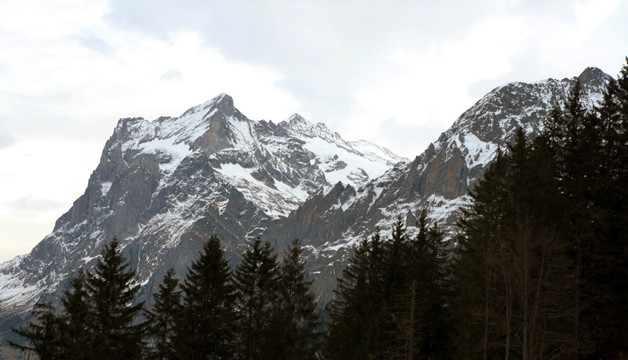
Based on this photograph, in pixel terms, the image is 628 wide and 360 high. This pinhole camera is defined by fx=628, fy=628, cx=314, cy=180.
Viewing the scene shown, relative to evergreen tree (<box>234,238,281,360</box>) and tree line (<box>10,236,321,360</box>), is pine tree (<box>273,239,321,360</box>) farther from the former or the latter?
evergreen tree (<box>234,238,281,360</box>)

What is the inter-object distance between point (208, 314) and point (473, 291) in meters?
16.3

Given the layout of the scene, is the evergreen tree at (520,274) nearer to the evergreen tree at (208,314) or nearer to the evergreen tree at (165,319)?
the evergreen tree at (208,314)

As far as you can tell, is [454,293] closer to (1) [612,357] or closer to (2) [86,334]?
(1) [612,357]

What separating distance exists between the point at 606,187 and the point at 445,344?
A: 1370cm

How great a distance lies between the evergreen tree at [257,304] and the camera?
1545 inches

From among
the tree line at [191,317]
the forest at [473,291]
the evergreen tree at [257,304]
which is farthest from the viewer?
the evergreen tree at [257,304]

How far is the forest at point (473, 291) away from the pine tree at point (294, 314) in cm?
9

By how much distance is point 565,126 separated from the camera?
1661 inches

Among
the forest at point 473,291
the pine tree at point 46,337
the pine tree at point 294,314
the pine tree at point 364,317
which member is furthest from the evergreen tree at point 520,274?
the pine tree at point 46,337

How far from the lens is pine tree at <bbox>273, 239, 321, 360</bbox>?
128ft

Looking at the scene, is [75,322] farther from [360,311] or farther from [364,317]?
[360,311]

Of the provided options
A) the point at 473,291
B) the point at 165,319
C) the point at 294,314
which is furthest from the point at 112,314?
the point at 473,291

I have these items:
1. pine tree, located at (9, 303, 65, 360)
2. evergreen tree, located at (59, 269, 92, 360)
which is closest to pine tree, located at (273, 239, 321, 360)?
evergreen tree, located at (59, 269, 92, 360)

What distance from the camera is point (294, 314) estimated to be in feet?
135
